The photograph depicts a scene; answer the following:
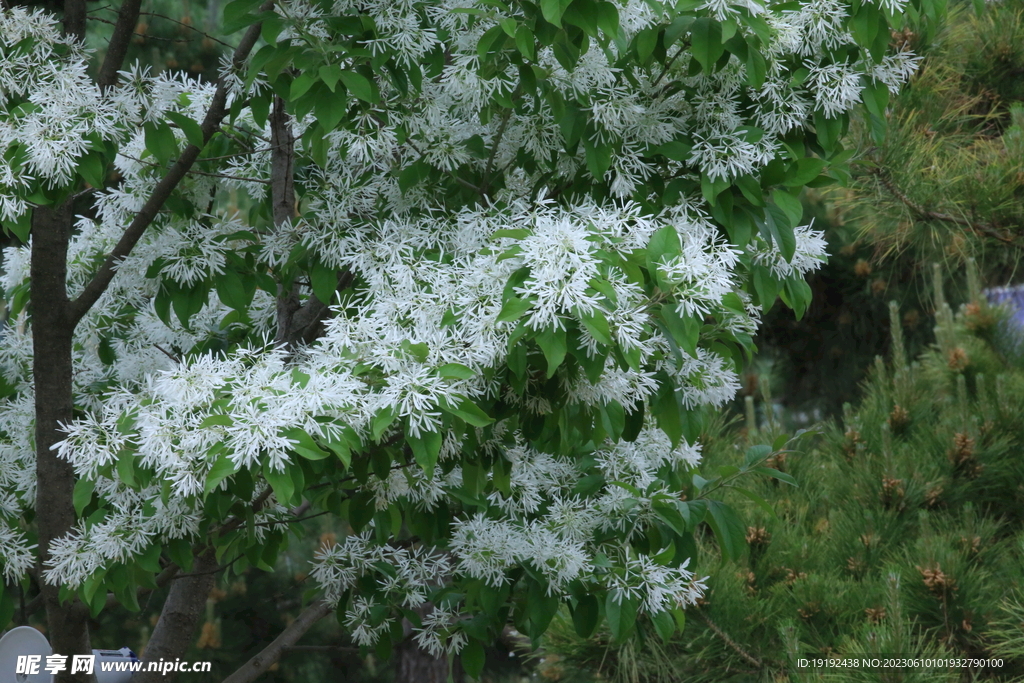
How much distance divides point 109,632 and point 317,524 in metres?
1.32

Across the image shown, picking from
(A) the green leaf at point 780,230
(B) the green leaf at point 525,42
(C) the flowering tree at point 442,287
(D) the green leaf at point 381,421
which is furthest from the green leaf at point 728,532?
(B) the green leaf at point 525,42

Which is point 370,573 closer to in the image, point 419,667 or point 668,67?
point 668,67

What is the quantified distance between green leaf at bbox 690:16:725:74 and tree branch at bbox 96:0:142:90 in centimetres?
143

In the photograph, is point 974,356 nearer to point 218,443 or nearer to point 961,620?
point 961,620

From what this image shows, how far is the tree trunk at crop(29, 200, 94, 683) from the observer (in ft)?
7.71

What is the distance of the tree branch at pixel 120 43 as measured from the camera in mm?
2396

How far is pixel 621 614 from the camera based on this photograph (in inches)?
86.1

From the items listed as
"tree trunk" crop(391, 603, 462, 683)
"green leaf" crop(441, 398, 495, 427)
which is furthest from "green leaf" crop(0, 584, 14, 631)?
"tree trunk" crop(391, 603, 462, 683)

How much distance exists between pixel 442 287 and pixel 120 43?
122 centimetres

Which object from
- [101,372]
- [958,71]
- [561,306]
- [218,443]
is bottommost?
[218,443]

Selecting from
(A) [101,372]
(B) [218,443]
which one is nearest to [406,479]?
(B) [218,443]

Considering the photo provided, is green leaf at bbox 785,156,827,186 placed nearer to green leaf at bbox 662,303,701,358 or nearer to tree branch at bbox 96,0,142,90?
green leaf at bbox 662,303,701,358

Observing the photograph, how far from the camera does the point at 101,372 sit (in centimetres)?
278

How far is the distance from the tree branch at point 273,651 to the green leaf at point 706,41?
5.99ft
